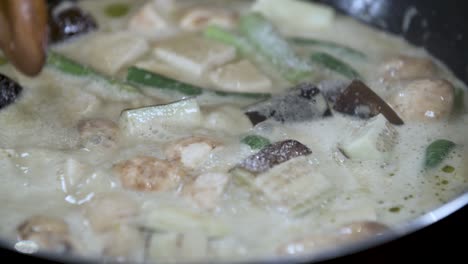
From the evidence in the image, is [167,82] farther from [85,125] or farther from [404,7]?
[404,7]

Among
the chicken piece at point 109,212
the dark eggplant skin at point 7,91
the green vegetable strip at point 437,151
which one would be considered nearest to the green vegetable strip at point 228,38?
the dark eggplant skin at point 7,91

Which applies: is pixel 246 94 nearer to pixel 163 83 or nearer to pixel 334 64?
pixel 163 83

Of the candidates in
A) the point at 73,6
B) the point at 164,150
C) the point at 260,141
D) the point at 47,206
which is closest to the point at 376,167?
the point at 260,141

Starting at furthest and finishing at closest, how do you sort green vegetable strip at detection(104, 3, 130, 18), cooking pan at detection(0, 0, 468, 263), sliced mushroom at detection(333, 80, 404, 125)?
1. green vegetable strip at detection(104, 3, 130, 18)
2. cooking pan at detection(0, 0, 468, 263)
3. sliced mushroom at detection(333, 80, 404, 125)

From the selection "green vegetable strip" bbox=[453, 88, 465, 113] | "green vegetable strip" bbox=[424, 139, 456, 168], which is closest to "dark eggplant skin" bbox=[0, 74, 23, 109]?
"green vegetable strip" bbox=[424, 139, 456, 168]

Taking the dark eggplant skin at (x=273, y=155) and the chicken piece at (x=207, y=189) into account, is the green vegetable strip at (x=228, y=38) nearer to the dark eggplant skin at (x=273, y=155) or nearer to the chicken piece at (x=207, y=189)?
the dark eggplant skin at (x=273, y=155)

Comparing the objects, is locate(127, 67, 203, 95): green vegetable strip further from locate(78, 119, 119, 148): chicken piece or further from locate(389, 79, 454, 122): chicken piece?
locate(389, 79, 454, 122): chicken piece

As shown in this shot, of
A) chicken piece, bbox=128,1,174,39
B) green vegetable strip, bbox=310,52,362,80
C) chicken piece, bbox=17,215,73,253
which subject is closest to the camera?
chicken piece, bbox=17,215,73,253
